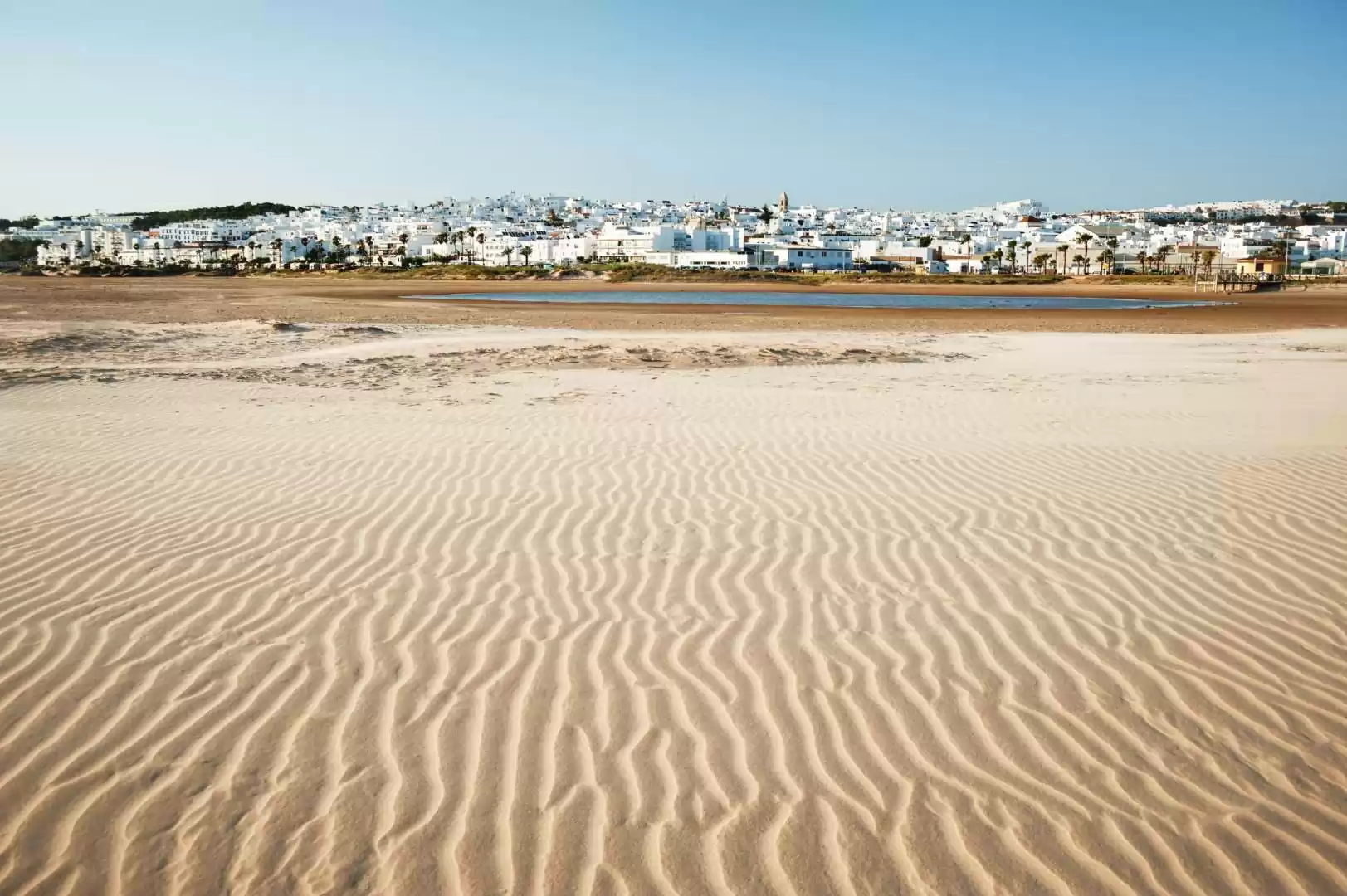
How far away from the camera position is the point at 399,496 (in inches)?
281

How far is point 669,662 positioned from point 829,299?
41.1 m

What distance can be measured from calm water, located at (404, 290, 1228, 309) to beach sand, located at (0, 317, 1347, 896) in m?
31.5

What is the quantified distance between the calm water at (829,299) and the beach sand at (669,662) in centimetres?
3151

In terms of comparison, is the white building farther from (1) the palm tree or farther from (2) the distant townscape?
(1) the palm tree

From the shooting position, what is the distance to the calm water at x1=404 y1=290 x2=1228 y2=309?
132 feet

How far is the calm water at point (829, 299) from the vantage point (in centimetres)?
4034

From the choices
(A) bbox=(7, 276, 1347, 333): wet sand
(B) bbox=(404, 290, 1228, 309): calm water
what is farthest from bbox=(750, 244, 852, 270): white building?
(A) bbox=(7, 276, 1347, 333): wet sand

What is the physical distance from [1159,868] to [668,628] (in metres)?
2.39

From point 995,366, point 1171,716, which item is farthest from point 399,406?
point 995,366

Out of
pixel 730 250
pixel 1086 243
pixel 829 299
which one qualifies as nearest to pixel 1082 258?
pixel 1086 243

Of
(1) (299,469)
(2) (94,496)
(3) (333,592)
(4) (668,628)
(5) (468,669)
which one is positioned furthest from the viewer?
(1) (299,469)

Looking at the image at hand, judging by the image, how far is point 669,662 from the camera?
4.29 m

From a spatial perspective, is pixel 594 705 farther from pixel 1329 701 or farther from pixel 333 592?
pixel 1329 701

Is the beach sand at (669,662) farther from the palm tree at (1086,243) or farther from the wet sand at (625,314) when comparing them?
the palm tree at (1086,243)
